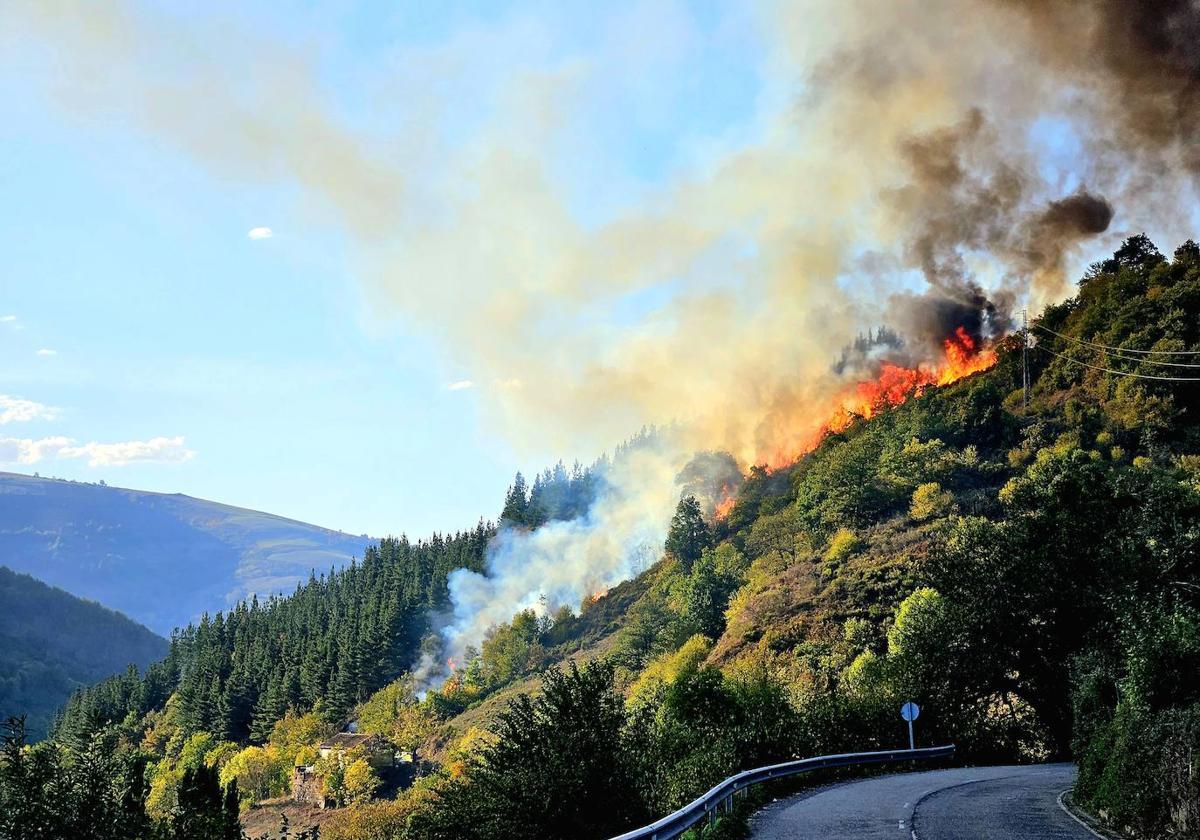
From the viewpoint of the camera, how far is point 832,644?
275 feet

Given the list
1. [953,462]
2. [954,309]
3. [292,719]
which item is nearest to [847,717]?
[953,462]

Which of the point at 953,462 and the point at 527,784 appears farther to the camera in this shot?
the point at 953,462

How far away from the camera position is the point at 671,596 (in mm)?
135625

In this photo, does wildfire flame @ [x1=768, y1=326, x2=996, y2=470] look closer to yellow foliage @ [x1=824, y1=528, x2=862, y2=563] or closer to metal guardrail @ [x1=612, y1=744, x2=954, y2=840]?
yellow foliage @ [x1=824, y1=528, x2=862, y2=563]

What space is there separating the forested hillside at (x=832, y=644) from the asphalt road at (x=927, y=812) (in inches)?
62.0

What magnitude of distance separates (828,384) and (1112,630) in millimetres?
132858

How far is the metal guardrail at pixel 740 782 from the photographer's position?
14977 millimetres

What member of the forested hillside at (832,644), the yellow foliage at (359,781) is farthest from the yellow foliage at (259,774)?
the yellow foliage at (359,781)

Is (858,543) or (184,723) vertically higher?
(858,543)

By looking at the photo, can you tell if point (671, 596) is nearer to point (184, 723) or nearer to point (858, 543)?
point (858, 543)

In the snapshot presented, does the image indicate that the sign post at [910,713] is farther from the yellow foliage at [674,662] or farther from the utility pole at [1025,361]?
the utility pole at [1025,361]

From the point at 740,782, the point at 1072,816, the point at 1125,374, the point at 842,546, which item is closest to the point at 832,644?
the point at 842,546

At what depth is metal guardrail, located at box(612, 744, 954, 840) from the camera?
15.0 m

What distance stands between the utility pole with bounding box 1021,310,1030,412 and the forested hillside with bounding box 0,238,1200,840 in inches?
46.8
